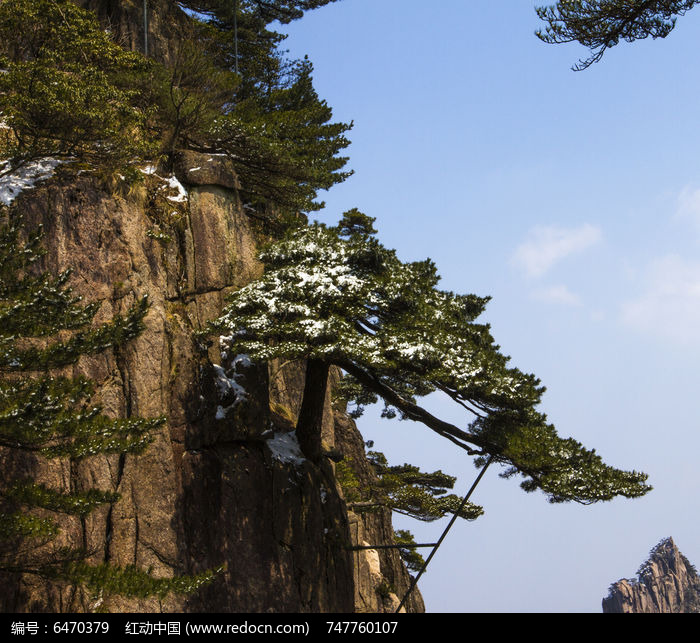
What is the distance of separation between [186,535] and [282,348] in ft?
13.9

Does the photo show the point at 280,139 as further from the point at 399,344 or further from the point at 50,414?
the point at 50,414

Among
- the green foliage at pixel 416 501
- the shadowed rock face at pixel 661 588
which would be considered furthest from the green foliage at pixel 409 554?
the shadowed rock face at pixel 661 588

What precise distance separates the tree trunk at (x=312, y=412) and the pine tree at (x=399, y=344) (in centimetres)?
2

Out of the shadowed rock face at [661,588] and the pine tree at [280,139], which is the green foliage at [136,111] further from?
the shadowed rock face at [661,588]

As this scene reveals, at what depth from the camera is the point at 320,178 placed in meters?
20.5

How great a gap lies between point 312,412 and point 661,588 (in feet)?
266

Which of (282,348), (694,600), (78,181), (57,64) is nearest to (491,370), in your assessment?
(282,348)

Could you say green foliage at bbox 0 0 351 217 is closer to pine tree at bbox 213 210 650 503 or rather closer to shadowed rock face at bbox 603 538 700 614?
pine tree at bbox 213 210 650 503

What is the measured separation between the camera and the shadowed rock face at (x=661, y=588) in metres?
82.4

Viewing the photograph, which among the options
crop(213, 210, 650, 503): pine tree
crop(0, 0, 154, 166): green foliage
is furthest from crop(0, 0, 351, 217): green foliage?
crop(213, 210, 650, 503): pine tree

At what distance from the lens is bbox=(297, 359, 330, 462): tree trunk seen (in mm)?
17281

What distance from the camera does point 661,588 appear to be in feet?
275

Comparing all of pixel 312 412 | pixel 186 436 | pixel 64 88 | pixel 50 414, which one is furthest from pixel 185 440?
pixel 64 88

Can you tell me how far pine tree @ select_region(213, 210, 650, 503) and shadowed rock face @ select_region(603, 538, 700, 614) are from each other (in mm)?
75920
